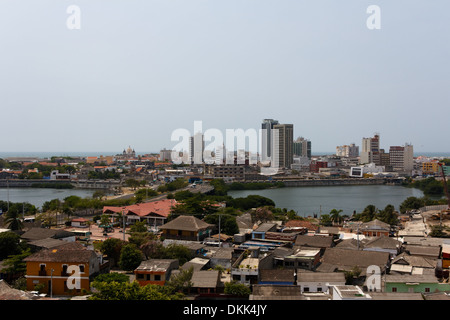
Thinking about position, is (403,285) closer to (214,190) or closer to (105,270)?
(105,270)

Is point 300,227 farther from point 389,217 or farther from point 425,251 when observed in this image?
point 389,217

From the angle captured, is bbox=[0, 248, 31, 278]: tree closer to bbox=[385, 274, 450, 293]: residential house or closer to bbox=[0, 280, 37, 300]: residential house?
bbox=[0, 280, 37, 300]: residential house

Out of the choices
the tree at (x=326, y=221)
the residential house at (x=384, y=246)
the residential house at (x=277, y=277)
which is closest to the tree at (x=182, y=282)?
the residential house at (x=277, y=277)

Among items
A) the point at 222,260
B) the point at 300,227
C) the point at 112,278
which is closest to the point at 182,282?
the point at 112,278

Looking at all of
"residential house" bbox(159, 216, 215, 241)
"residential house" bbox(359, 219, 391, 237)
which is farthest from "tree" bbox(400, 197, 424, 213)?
"residential house" bbox(159, 216, 215, 241)

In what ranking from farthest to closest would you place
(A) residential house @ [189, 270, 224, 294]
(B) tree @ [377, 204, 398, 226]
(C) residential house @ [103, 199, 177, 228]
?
1. (B) tree @ [377, 204, 398, 226]
2. (C) residential house @ [103, 199, 177, 228]
3. (A) residential house @ [189, 270, 224, 294]
